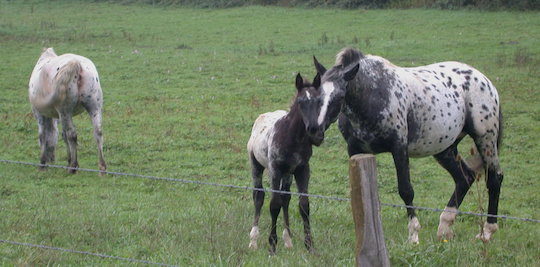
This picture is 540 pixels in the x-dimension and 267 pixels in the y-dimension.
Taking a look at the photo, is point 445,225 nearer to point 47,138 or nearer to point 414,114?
point 414,114

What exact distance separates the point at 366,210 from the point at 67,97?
8.09 meters

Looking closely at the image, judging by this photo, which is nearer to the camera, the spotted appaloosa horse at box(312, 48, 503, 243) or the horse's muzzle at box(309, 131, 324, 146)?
the horse's muzzle at box(309, 131, 324, 146)

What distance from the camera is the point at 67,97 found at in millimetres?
11672

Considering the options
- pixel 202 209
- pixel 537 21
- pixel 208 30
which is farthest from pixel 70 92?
pixel 537 21

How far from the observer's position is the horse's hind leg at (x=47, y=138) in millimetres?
12141

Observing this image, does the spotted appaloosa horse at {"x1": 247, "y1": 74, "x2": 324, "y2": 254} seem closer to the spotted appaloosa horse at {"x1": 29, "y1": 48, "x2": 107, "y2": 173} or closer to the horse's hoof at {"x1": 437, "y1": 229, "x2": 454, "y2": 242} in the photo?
the horse's hoof at {"x1": 437, "y1": 229, "x2": 454, "y2": 242}

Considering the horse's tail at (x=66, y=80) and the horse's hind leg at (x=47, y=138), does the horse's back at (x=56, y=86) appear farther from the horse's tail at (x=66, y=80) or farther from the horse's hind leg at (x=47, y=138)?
the horse's hind leg at (x=47, y=138)

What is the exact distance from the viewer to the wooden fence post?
456cm

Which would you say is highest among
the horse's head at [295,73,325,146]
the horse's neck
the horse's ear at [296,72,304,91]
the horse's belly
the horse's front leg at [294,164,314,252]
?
the horse's ear at [296,72,304,91]

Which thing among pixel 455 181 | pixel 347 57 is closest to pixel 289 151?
Answer: pixel 347 57

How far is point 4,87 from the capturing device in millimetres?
19047

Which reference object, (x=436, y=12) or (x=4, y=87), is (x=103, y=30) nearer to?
(x=4, y=87)

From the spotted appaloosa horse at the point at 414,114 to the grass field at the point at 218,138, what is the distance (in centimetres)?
42

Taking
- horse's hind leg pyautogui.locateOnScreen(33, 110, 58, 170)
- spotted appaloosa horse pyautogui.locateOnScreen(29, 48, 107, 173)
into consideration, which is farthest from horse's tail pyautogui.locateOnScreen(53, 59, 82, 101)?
horse's hind leg pyautogui.locateOnScreen(33, 110, 58, 170)
